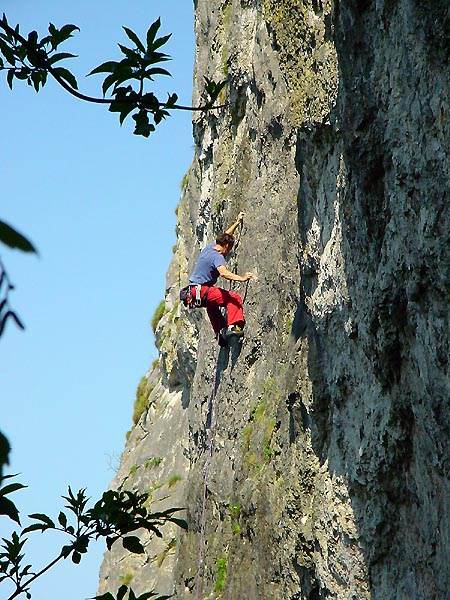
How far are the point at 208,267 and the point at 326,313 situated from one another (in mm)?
4829

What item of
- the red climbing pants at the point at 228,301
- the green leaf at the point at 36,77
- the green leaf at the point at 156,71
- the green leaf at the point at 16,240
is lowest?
the green leaf at the point at 16,240

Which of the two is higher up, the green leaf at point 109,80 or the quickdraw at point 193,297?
the quickdraw at point 193,297

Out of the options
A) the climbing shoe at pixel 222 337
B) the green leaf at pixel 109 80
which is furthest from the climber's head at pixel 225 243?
the green leaf at pixel 109 80

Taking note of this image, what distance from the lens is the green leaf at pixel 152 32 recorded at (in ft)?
19.5

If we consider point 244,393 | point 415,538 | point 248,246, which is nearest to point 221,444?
point 244,393

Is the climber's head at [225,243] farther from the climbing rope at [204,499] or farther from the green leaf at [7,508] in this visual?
the green leaf at [7,508]

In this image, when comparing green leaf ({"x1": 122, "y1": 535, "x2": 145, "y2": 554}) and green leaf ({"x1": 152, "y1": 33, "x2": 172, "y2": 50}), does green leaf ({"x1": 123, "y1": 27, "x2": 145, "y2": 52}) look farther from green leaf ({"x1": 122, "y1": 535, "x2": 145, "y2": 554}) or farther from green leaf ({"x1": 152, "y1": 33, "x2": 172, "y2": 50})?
green leaf ({"x1": 122, "y1": 535, "x2": 145, "y2": 554})

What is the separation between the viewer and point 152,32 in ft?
19.6

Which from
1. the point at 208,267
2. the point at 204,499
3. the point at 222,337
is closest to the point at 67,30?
the point at 208,267

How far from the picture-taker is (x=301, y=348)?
12.9 m

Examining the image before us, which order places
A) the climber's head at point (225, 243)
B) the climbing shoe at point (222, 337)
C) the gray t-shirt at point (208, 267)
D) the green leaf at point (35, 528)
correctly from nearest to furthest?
the green leaf at point (35, 528) < the gray t-shirt at point (208, 267) < the climber's head at point (225, 243) < the climbing shoe at point (222, 337)

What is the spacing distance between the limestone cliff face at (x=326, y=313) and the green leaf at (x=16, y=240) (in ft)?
16.9

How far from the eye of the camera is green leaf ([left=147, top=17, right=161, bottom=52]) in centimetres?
595

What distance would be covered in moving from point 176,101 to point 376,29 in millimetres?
3058
